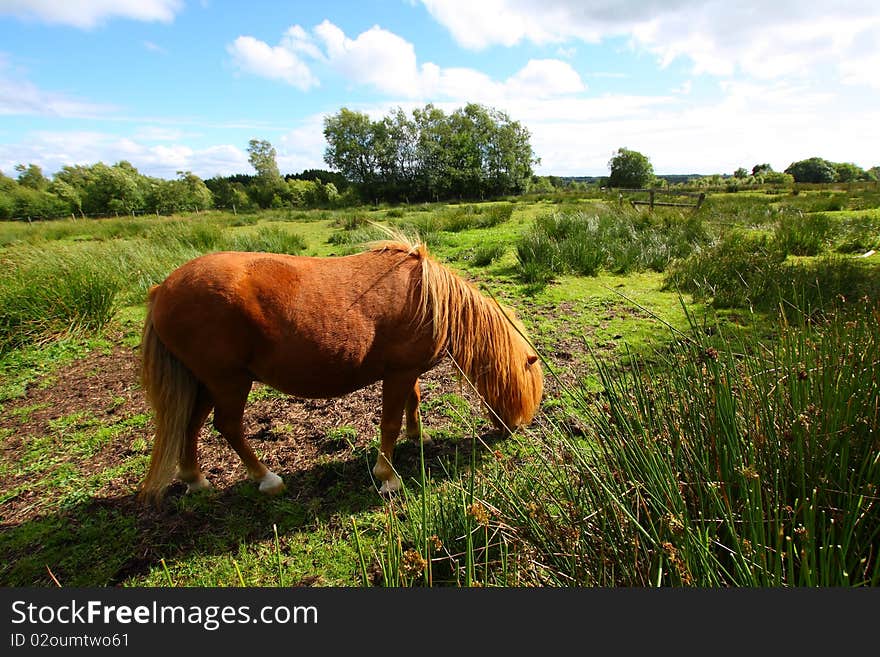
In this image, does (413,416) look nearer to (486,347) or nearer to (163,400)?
(486,347)

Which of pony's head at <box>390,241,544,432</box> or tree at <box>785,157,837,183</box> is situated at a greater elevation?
tree at <box>785,157,837,183</box>

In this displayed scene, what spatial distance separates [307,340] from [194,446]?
4.11 feet

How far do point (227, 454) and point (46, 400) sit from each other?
2.47 m

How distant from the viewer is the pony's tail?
2.52 meters

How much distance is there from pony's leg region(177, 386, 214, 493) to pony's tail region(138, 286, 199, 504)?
155mm

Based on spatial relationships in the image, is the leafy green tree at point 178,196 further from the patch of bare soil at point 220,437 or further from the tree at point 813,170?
the tree at point 813,170

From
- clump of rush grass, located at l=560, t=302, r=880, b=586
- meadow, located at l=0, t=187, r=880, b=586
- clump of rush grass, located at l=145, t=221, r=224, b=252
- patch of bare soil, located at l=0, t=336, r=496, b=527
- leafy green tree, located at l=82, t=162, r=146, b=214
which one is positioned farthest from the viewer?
leafy green tree, located at l=82, t=162, r=146, b=214

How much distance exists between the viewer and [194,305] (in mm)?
2305

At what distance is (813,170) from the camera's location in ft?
201

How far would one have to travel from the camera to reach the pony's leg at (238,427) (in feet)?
8.47

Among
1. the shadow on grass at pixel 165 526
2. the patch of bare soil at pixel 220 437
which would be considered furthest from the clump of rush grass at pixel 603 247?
the shadow on grass at pixel 165 526

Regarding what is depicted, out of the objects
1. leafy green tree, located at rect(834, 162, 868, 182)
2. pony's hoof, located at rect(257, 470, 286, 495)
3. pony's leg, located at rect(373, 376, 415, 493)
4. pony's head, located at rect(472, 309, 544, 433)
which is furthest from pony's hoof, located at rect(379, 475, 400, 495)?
leafy green tree, located at rect(834, 162, 868, 182)

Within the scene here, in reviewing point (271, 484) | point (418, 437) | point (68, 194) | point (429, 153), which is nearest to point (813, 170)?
point (429, 153)

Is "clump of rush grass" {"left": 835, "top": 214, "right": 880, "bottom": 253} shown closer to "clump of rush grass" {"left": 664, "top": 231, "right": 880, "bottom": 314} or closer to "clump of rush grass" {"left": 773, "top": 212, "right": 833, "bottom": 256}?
"clump of rush grass" {"left": 773, "top": 212, "right": 833, "bottom": 256}
